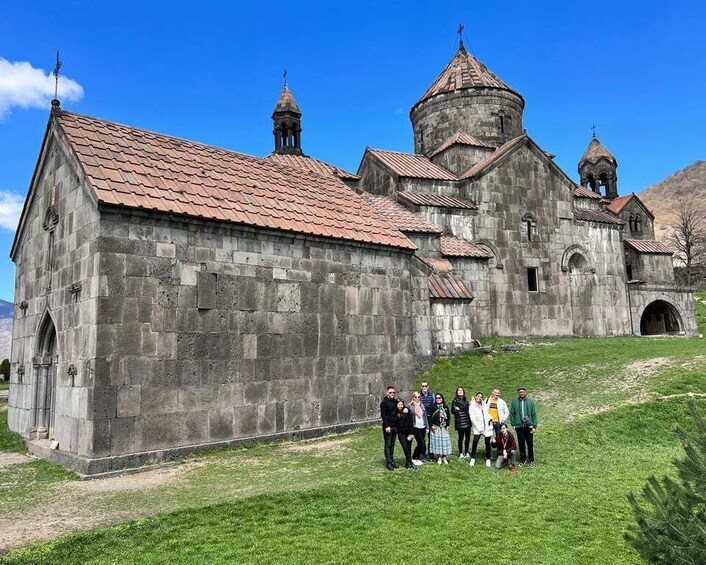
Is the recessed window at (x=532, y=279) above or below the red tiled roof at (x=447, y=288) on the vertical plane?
above

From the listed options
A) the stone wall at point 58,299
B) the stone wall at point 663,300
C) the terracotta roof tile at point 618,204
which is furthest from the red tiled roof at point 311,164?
the terracotta roof tile at point 618,204

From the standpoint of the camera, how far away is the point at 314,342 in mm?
10578

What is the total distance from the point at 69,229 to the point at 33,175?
7.86 ft

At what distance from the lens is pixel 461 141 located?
2223cm

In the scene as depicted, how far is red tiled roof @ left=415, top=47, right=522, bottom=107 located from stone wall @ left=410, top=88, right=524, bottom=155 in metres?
0.23

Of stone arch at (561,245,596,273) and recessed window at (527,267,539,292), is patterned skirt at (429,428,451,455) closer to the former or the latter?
recessed window at (527,267,539,292)

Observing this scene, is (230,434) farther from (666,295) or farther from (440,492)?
(666,295)

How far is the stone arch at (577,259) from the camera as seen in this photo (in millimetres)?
21614

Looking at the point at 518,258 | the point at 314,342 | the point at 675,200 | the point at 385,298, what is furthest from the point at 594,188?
the point at 675,200

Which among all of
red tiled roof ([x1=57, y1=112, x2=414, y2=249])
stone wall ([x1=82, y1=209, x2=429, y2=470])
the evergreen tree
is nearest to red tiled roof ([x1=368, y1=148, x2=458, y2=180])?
red tiled roof ([x1=57, y1=112, x2=414, y2=249])

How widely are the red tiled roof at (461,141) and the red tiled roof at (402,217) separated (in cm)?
515

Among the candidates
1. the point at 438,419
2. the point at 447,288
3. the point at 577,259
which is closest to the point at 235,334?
the point at 438,419

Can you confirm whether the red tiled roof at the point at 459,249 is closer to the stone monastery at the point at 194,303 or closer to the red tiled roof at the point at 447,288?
the red tiled roof at the point at 447,288

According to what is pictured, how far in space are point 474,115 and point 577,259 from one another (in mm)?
7688
